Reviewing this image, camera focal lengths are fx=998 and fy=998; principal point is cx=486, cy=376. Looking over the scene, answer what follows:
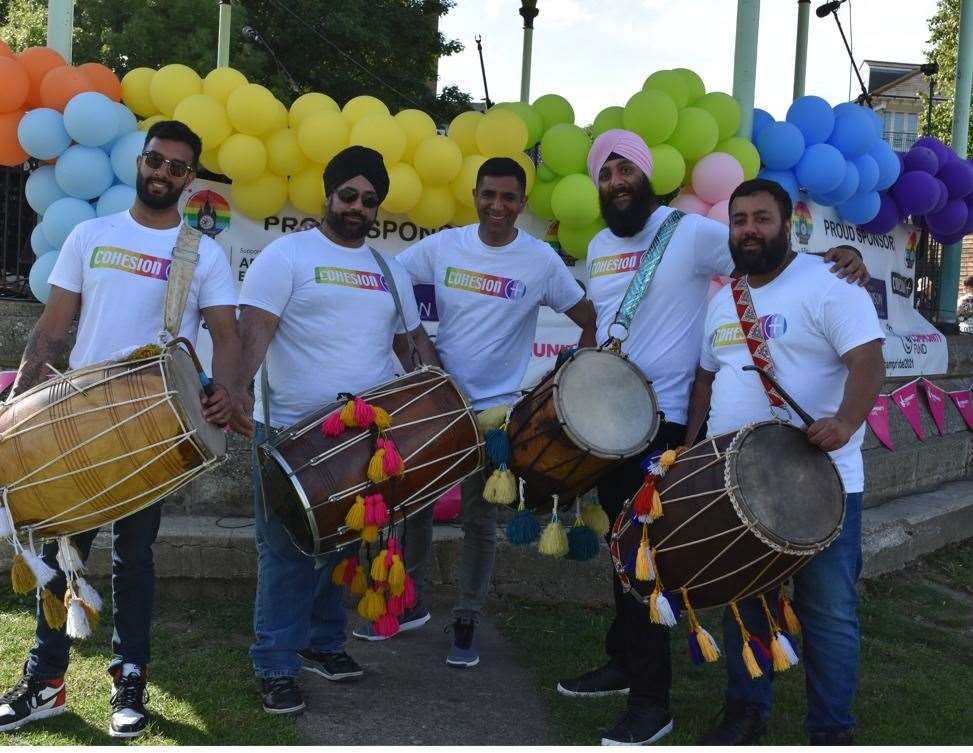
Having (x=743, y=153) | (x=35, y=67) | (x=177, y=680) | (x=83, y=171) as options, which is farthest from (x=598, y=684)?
(x=35, y=67)

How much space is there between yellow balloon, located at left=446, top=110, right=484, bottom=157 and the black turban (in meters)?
2.01

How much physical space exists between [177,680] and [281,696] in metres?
0.55

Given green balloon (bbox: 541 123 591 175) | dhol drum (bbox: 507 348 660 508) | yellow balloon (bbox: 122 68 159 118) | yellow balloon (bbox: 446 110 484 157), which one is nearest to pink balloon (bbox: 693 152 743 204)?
green balloon (bbox: 541 123 591 175)

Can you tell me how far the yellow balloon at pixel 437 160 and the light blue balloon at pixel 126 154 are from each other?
146 cm

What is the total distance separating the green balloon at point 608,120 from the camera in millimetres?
5711

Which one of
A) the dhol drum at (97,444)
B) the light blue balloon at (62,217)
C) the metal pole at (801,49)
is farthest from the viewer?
the metal pole at (801,49)

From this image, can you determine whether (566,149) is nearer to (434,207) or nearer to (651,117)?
(651,117)

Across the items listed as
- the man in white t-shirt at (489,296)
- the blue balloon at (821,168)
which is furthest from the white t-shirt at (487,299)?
the blue balloon at (821,168)

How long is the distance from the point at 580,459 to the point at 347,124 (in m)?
2.88

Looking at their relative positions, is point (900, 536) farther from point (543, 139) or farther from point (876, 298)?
point (543, 139)

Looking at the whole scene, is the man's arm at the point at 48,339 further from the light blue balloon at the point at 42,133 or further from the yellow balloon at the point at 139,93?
the yellow balloon at the point at 139,93

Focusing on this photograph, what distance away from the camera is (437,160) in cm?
545

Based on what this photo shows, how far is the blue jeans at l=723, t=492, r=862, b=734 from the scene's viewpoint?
3268 millimetres

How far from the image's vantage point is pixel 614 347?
3619mm
